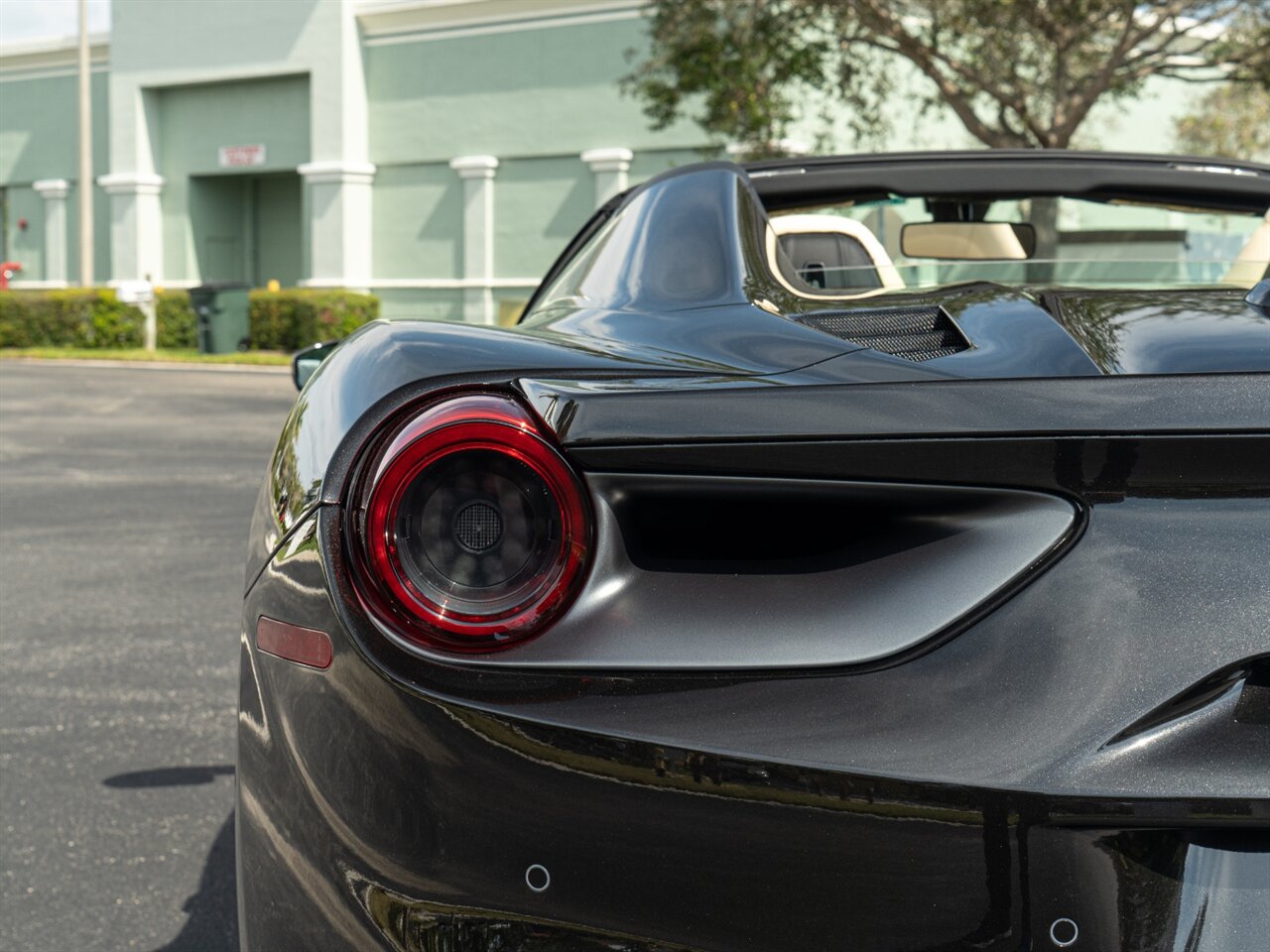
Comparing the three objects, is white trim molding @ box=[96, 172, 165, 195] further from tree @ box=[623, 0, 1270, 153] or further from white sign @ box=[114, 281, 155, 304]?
tree @ box=[623, 0, 1270, 153]

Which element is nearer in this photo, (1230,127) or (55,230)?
(1230,127)

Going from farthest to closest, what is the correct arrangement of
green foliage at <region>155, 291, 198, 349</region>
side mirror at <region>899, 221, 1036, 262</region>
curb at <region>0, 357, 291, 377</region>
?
1. green foliage at <region>155, 291, 198, 349</region>
2. curb at <region>0, 357, 291, 377</region>
3. side mirror at <region>899, 221, 1036, 262</region>

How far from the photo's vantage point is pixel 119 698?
4.48m

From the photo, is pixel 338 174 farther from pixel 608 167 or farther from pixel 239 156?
pixel 608 167

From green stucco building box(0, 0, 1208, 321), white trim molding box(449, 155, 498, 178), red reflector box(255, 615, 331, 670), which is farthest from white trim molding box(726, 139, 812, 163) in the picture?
red reflector box(255, 615, 331, 670)

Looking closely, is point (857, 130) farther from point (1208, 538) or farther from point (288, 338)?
point (1208, 538)

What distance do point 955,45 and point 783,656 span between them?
1866 cm

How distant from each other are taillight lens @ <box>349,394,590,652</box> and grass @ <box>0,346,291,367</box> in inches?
866

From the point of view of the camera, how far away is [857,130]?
63.1ft

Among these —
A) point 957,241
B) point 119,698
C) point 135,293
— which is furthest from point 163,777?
point 135,293

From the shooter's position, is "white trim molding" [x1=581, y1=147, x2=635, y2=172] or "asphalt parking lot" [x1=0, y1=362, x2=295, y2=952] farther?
"white trim molding" [x1=581, y1=147, x2=635, y2=172]

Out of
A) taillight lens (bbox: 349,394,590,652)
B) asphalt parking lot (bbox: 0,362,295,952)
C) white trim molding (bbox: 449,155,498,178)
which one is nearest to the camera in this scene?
taillight lens (bbox: 349,394,590,652)

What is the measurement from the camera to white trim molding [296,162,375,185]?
28672mm

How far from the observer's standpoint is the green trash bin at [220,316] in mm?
25359
